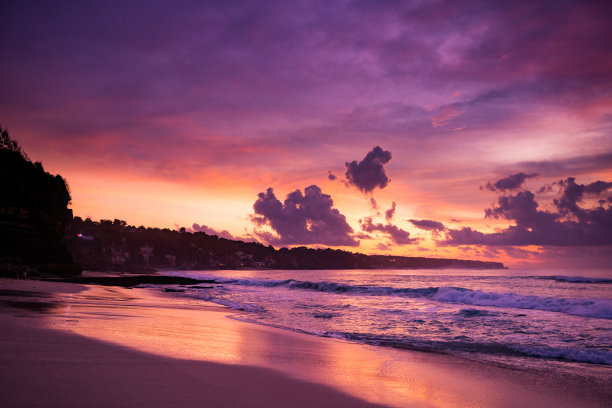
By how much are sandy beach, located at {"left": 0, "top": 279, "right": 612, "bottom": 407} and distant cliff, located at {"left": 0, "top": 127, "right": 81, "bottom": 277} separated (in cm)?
2502

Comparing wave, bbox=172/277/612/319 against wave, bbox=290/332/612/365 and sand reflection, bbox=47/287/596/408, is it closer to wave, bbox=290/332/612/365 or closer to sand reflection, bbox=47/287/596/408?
wave, bbox=290/332/612/365

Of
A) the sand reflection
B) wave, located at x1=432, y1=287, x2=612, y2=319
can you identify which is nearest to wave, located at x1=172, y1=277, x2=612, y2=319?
wave, located at x1=432, y1=287, x2=612, y2=319

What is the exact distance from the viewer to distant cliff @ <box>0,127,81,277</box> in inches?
1176

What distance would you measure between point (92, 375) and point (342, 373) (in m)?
3.47

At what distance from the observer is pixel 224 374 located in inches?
181

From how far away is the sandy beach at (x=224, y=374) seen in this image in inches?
134

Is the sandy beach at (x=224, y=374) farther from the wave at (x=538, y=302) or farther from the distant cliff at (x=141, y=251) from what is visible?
the distant cliff at (x=141, y=251)

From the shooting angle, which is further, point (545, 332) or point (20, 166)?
point (20, 166)

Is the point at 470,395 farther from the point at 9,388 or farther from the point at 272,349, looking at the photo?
the point at 9,388

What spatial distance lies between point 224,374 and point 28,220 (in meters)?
36.8

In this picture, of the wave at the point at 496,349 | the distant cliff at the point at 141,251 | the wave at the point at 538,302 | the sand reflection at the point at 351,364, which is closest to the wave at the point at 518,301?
the wave at the point at 538,302

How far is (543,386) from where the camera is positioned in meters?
6.06

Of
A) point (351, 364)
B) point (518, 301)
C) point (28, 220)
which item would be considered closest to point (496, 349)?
point (351, 364)

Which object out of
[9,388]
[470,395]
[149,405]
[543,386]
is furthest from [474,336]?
[9,388]
